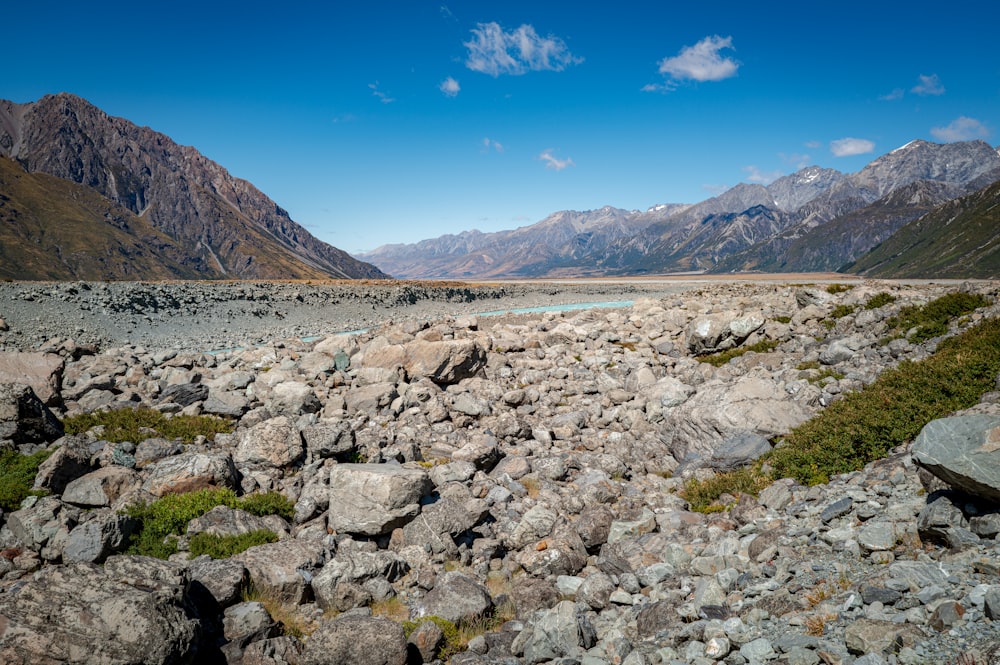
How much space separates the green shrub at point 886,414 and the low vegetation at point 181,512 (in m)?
13.4

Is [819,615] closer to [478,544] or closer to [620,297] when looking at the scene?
[478,544]

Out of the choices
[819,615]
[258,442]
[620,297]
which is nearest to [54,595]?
[258,442]

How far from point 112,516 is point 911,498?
16730mm

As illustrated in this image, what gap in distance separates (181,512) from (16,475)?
5.43 metres

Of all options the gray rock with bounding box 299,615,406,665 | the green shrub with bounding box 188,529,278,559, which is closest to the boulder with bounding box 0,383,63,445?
the green shrub with bounding box 188,529,278,559

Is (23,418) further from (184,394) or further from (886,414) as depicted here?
(886,414)

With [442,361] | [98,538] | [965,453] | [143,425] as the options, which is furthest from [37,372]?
[965,453]

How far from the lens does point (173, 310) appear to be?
174ft

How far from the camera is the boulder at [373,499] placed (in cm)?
1170

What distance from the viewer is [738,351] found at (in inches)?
1072

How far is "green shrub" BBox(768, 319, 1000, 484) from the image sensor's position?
11.7 meters

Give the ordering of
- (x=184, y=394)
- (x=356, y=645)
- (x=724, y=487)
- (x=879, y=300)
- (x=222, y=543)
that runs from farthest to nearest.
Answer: (x=879, y=300) < (x=184, y=394) < (x=724, y=487) < (x=222, y=543) < (x=356, y=645)

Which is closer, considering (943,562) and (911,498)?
(943,562)

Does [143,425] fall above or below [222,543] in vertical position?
above
